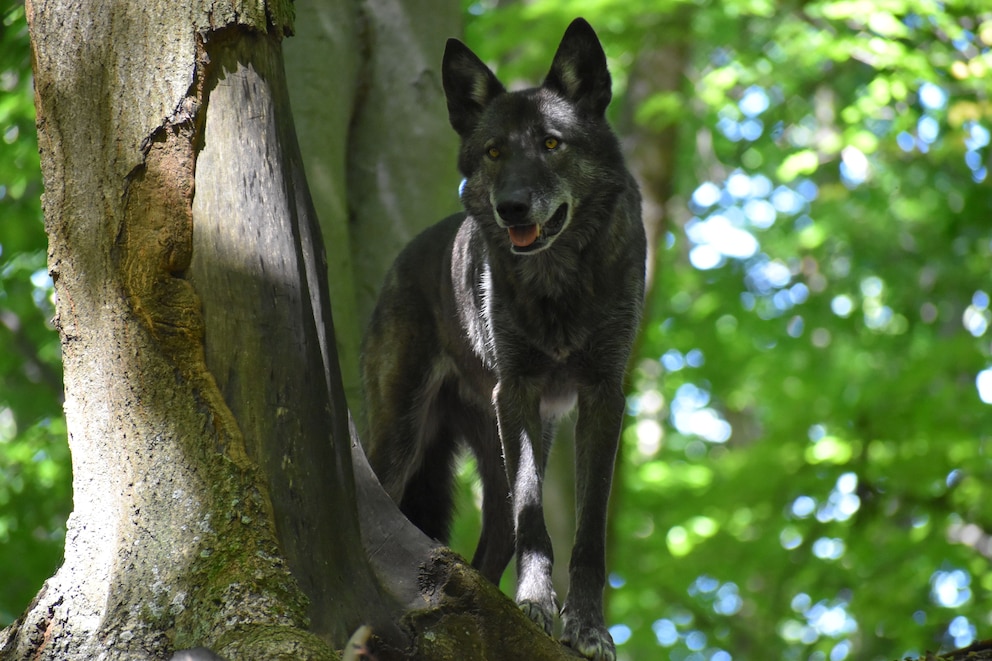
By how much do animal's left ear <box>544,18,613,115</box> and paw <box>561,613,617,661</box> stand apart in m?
2.47

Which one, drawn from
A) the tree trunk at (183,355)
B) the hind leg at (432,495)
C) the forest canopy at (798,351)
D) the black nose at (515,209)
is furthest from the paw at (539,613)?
the forest canopy at (798,351)

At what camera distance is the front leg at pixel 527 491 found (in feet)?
14.0

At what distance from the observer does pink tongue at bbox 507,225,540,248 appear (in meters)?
4.51

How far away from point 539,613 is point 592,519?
0.49 meters


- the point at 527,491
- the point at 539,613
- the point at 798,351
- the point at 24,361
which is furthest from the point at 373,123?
the point at 798,351

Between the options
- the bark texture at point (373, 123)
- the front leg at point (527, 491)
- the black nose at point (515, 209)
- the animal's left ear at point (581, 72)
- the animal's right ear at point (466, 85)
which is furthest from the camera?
the bark texture at point (373, 123)

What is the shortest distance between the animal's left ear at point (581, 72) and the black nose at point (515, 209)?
2.51ft

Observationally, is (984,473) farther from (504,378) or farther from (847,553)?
(504,378)

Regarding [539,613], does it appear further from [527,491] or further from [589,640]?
[527,491]

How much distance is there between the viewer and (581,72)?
491cm

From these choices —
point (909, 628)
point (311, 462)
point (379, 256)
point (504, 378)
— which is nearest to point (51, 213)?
point (311, 462)

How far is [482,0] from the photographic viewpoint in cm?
1379

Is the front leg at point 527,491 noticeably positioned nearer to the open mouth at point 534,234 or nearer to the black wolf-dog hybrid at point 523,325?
the black wolf-dog hybrid at point 523,325

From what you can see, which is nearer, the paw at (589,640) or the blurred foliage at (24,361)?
the paw at (589,640)
